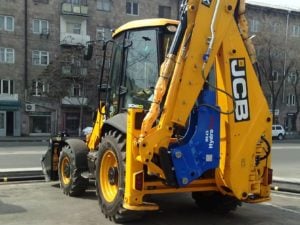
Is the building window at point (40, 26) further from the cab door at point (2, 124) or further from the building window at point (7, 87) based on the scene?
the cab door at point (2, 124)

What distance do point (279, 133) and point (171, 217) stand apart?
1769 inches

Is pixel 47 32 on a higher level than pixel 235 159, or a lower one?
higher

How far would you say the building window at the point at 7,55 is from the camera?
45.8m

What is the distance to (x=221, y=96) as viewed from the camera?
7410 mm

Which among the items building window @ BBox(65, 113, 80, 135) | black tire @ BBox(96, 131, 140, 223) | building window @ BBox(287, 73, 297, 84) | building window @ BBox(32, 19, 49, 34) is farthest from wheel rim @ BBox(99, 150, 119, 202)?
building window @ BBox(287, 73, 297, 84)

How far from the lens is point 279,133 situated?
169ft

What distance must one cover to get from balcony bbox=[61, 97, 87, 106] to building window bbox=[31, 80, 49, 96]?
2164mm

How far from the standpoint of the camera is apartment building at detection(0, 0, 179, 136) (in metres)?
45.6

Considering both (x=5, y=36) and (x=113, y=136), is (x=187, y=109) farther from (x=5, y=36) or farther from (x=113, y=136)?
(x=5, y=36)

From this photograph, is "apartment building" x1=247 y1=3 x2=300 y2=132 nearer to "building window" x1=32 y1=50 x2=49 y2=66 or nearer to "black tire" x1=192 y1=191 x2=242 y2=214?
"building window" x1=32 y1=50 x2=49 y2=66

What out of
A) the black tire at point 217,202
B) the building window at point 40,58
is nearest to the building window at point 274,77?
the building window at point 40,58

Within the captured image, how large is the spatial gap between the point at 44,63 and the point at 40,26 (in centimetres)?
353

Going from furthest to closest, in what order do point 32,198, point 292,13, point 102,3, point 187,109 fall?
1. point 292,13
2. point 102,3
3. point 32,198
4. point 187,109

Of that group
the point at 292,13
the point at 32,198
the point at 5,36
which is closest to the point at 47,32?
the point at 5,36
